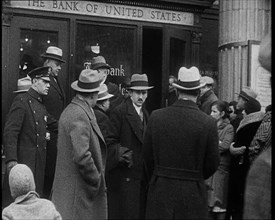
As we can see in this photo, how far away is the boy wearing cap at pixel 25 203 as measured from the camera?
488 centimetres

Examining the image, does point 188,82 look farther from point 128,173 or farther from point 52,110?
point 52,110

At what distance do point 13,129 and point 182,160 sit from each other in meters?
2.60

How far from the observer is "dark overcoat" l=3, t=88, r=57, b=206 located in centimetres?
750

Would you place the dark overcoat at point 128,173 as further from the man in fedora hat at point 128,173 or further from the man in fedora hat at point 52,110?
the man in fedora hat at point 52,110

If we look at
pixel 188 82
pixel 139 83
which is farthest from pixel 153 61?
pixel 188 82

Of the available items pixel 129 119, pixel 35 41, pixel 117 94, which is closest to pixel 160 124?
pixel 129 119

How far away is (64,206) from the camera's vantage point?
620cm

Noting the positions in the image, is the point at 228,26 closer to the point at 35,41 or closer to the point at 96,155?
the point at 35,41

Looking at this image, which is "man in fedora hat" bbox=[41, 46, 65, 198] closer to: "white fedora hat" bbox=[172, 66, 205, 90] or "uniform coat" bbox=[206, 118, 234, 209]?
"uniform coat" bbox=[206, 118, 234, 209]

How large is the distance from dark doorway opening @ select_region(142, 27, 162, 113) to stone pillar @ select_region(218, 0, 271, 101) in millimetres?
1065

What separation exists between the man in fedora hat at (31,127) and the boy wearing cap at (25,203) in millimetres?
2217

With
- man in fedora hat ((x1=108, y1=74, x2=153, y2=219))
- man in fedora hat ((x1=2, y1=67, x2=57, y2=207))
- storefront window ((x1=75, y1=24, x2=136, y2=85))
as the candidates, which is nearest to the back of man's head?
man in fedora hat ((x1=2, y1=67, x2=57, y2=207))

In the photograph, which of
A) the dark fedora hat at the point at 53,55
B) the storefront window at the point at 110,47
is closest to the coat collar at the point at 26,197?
the dark fedora hat at the point at 53,55

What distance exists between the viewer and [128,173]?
7562 mm
